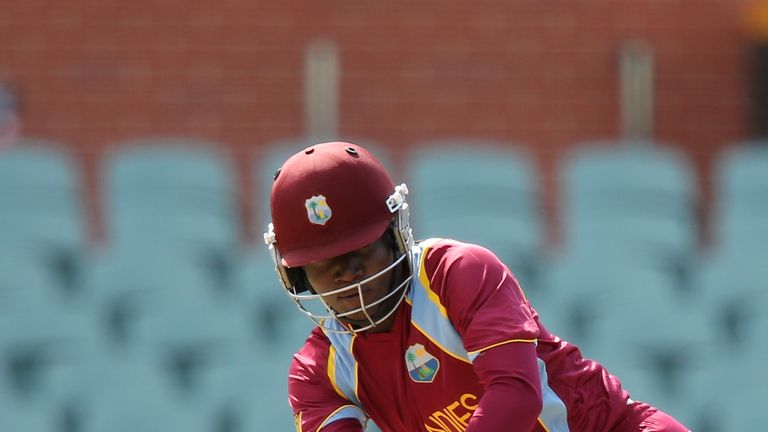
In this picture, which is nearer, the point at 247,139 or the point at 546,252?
the point at 546,252

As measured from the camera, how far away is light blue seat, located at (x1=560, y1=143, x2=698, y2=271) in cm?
633

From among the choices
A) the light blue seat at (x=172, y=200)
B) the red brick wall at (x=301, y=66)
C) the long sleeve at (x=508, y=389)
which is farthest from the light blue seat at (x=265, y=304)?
the long sleeve at (x=508, y=389)

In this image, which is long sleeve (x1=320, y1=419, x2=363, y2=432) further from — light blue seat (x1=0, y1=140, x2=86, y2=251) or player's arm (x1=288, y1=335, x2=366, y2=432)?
light blue seat (x1=0, y1=140, x2=86, y2=251)

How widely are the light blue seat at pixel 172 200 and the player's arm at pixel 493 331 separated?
356 cm

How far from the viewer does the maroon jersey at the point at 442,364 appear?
2.69 metres

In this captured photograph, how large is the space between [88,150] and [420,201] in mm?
1897

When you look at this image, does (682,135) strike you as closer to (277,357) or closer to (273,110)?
(273,110)

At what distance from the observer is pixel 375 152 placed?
669 centimetres

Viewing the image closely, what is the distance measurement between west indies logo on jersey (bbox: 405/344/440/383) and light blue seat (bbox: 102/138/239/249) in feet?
11.2

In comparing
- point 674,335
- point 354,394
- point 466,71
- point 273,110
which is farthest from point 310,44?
point 354,394

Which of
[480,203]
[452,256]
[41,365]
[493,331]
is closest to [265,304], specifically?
[41,365]

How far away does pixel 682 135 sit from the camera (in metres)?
7.32

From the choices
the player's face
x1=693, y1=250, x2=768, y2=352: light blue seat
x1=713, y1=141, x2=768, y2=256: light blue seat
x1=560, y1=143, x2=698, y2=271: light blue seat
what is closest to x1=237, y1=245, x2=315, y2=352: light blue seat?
x1=560, y1=143, x2=698, y2=271: light blue seat

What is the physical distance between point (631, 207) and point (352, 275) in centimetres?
395
